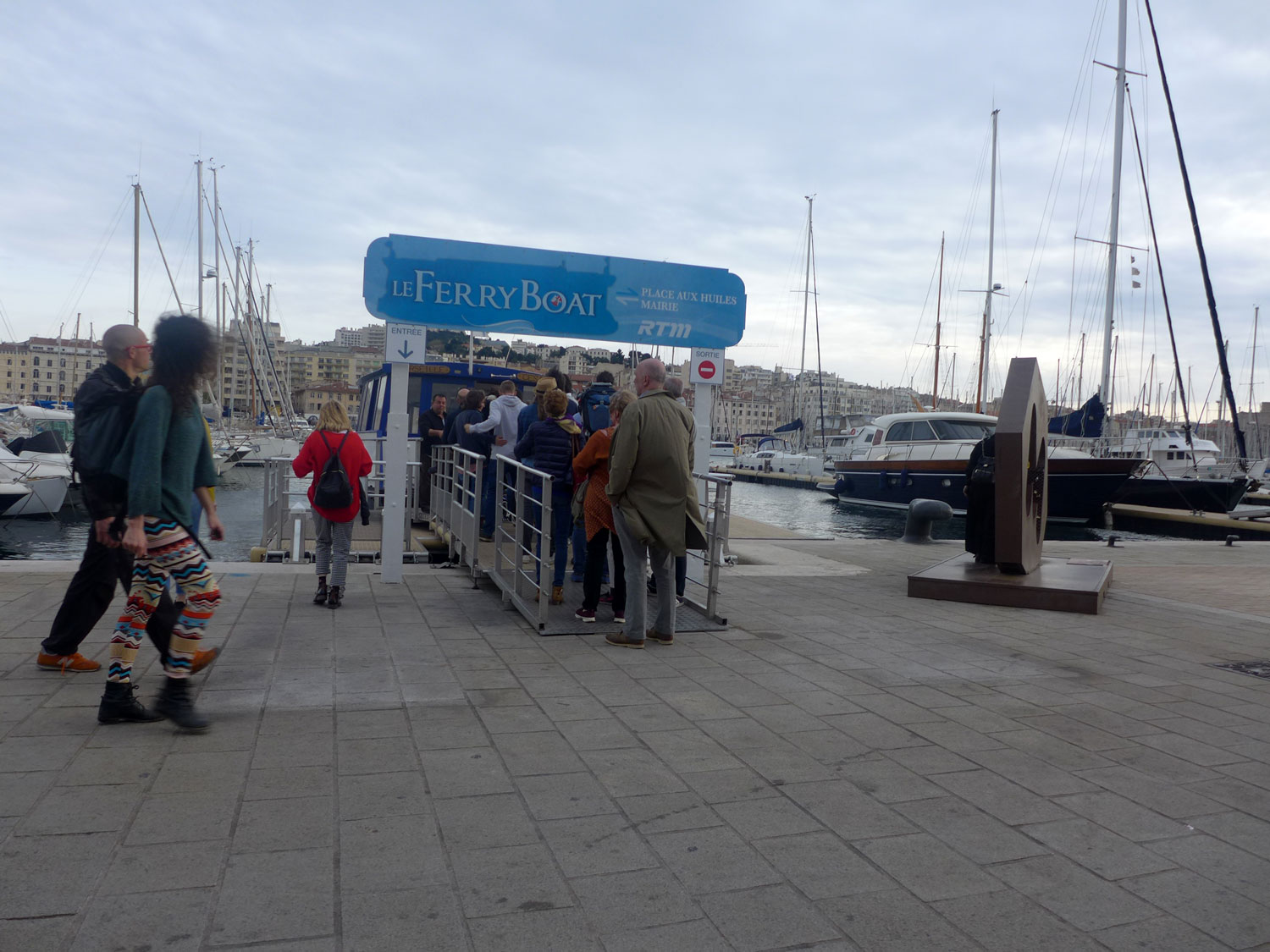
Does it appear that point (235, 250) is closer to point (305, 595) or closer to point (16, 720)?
point (305, 595)

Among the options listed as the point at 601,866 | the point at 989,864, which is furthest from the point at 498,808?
the point at 989,864

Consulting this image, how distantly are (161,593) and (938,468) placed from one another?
28626 millimetres

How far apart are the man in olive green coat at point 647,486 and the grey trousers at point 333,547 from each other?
2.29 meters

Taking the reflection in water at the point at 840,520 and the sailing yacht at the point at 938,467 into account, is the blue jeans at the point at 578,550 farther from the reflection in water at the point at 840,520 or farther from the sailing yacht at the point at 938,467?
the sailing yacht at the point at 938,467

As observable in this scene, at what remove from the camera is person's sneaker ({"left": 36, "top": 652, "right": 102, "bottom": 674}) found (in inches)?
200

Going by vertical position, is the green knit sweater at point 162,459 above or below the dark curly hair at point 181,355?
below

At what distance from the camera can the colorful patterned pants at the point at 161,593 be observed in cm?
424

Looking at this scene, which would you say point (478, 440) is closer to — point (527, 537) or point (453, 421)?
point (453, 421)

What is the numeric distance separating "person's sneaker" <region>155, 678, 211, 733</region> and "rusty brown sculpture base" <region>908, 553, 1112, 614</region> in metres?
6.66

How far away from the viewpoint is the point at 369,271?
329 inches

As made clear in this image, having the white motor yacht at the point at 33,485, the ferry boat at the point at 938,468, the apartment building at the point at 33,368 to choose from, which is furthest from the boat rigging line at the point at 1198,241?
the apartment building at the point at 33,368

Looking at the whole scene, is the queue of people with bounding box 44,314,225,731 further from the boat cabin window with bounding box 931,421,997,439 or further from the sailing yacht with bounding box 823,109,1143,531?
the boat cabin window with bounding box 931,421,997,439

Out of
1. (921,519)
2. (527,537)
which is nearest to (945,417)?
(921,519)

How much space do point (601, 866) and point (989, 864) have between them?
4.31 feet
